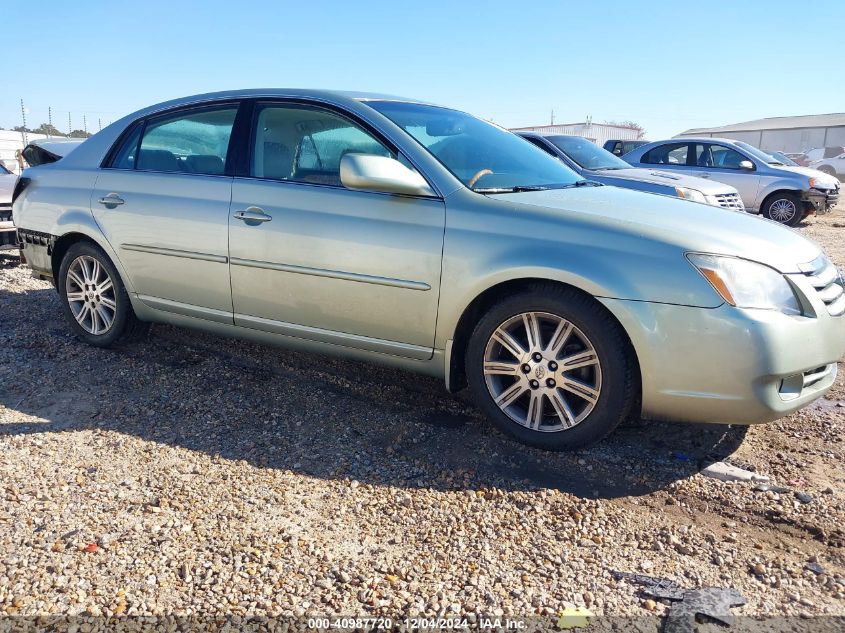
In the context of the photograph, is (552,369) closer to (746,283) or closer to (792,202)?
(746,283)

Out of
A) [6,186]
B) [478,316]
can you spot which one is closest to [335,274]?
[478,316]

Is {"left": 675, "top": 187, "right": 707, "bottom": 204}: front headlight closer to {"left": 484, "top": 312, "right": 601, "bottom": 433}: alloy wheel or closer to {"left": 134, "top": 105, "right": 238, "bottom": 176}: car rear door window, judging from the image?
{"left": 484, "top": 312, "right": 601, "bottom": 433}: alloy wheel

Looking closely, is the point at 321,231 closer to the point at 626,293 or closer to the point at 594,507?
the point at 626,293

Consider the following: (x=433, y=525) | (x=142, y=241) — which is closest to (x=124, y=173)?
(x=142, y=241)

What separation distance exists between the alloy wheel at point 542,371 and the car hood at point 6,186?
697cm

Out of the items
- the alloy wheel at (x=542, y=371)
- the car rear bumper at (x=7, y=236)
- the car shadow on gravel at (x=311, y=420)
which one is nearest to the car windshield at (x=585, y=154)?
the car shadow on gravel at (x=311, y=420)

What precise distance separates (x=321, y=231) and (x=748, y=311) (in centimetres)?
209

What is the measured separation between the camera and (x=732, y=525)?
8.92 feet

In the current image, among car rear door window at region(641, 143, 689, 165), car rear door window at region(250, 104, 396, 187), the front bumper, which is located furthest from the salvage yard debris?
car rear door window at region(641, 143, 689, 165)

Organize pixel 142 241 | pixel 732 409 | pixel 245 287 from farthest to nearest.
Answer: pixel 142 241 → pixel 245 287 → pixel 732 409

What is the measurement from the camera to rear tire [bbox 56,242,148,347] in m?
4.61

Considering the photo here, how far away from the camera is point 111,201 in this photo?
445 cm

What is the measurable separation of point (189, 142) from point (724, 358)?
11.1 feet

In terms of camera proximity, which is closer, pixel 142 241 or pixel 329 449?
pixel 329 449
